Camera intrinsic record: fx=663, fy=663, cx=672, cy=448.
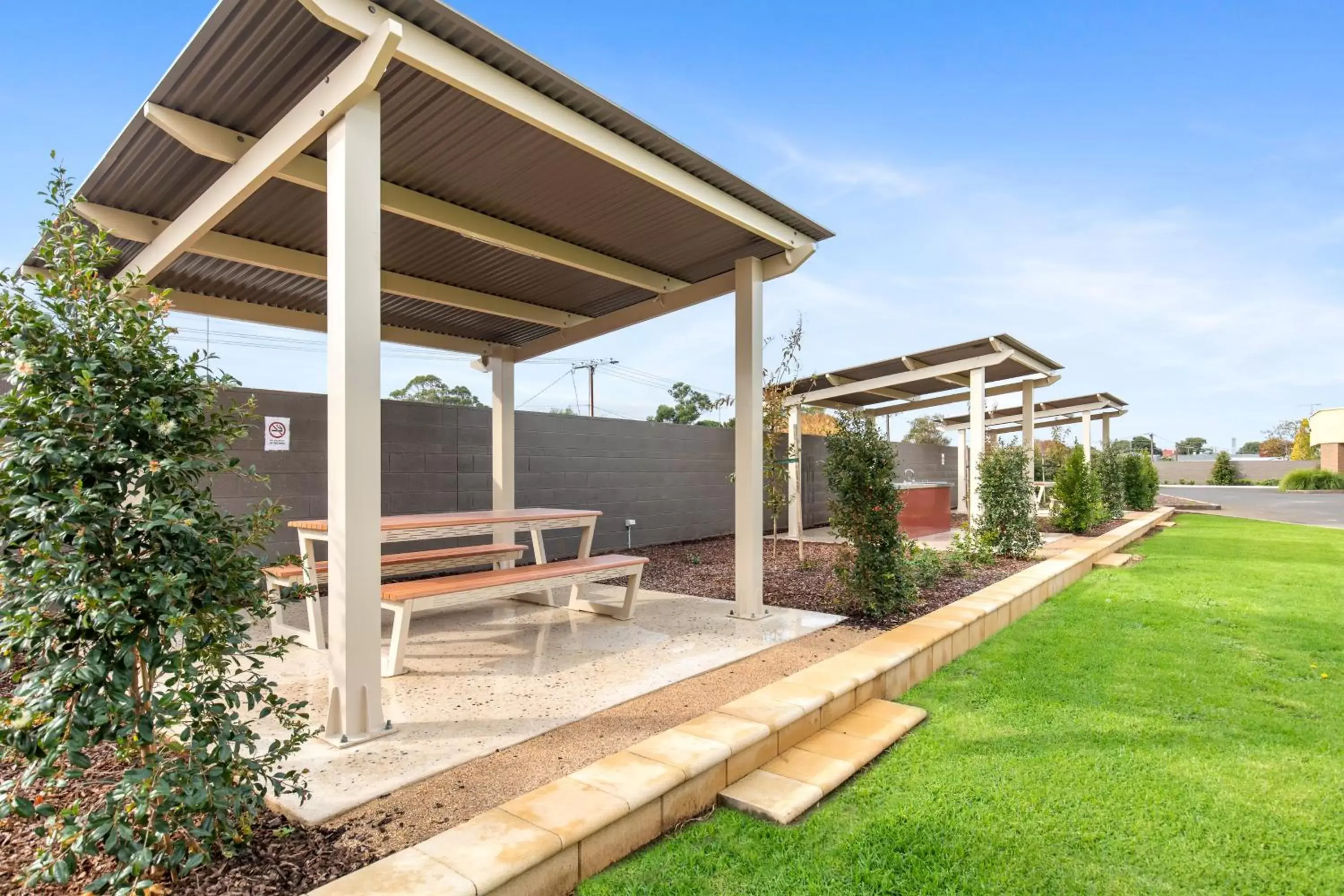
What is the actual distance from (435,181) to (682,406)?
48.1 m

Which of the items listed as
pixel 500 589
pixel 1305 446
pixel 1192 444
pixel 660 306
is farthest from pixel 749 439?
pixel 1192 444

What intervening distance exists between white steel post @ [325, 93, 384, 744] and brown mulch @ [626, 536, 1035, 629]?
3486 mm

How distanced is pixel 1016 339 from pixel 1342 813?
29.5 feet

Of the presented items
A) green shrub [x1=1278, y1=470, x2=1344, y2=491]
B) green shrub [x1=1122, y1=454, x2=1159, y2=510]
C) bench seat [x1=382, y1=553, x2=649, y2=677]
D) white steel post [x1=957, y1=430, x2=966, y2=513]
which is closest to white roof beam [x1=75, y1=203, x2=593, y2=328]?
bench seat [x1=382, y1=553, x2=649, y2=677]

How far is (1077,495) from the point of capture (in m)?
10.9

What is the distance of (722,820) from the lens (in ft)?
7.49

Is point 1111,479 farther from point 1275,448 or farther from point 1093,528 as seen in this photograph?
point 1275,448

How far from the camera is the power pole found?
125ft

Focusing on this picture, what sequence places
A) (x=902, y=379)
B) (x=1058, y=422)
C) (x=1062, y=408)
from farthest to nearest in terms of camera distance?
1. (x=1058, y=422)
2. (x=1062, y=408)
3. (x=902, y=379)

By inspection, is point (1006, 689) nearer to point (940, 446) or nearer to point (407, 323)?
point (407, 323)

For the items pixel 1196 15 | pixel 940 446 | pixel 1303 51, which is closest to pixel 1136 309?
pixel 940 446

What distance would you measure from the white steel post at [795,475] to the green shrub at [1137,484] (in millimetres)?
9869

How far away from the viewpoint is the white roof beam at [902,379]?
410 inches

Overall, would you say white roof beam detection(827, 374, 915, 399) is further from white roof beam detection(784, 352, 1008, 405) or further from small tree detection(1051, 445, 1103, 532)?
small tree detection(1051, 445, 1103, 532)
